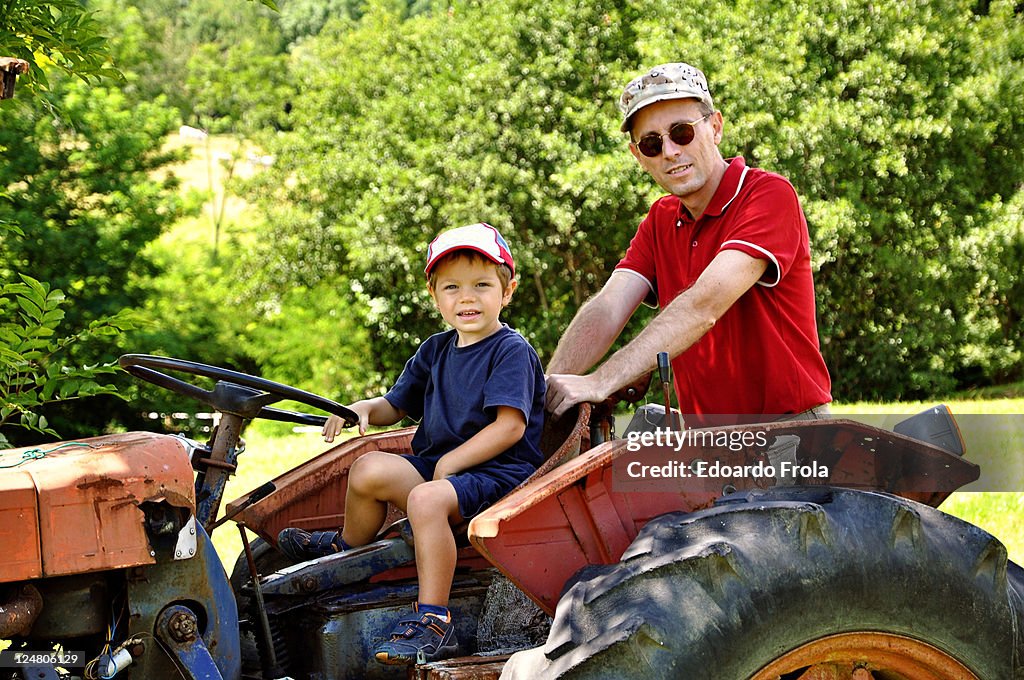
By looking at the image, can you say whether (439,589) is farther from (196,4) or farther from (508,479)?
(196,4)

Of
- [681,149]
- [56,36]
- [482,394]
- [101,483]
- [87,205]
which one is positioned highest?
[87,205]

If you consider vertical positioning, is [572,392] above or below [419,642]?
above

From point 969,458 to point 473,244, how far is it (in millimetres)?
1755

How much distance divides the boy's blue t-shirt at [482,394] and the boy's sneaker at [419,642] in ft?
1.55

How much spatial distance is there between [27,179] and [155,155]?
8.69 ft

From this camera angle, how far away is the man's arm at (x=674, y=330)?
3.49 metres

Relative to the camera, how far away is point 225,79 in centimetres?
3219

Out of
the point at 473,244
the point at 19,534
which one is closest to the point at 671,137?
the point at 473,244

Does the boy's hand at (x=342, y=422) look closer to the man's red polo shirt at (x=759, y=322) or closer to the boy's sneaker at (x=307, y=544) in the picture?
the boy's sneaker at (x=307, y=544)

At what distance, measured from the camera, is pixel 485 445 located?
332cm

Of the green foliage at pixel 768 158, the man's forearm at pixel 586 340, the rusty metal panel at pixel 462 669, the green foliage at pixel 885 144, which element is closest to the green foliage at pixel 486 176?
the green foliage at pixel 768 158

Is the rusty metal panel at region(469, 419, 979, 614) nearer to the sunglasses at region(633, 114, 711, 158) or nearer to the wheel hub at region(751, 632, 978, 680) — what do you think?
the wheel hub at region(751, 632, 978, 680)

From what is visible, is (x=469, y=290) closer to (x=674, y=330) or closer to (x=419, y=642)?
(x=674, y=330)

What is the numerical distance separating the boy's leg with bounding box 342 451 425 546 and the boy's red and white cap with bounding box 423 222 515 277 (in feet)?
1.82
